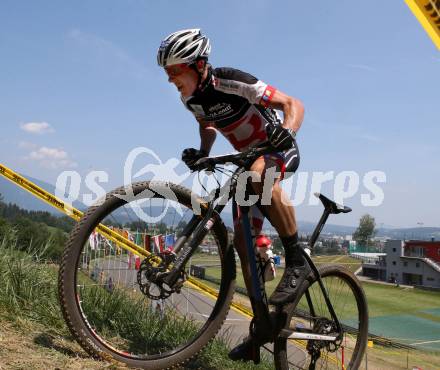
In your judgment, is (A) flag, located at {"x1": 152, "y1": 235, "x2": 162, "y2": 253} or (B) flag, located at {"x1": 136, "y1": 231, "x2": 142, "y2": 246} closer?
(A) flag, located at {"x1": 152, "y1": 235, "x2": 162, "y2": 253}

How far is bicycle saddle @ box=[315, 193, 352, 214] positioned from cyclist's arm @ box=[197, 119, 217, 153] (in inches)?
48.5

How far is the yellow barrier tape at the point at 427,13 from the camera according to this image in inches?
251

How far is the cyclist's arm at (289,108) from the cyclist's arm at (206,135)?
31.5 inches

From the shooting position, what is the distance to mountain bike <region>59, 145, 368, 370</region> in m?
3.12

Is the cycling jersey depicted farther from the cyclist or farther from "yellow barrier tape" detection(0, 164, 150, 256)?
"yellow barrier tape" detection(0, 164, 150, 256)

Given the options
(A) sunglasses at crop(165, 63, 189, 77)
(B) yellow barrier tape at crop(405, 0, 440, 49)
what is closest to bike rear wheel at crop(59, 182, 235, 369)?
(A) sunglasses at crop(165, 63, 189, 77)

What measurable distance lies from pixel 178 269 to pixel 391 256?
101279 millimetres

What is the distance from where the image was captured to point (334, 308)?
439 centimetres

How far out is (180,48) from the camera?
11.3 feet

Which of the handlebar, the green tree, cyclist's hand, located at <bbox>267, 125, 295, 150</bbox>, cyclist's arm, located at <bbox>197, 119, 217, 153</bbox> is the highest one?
the green tree

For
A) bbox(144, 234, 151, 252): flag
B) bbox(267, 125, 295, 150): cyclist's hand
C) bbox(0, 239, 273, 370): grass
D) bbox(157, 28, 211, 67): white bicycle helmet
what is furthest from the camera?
bbox(144, 234, 151, 252): flag

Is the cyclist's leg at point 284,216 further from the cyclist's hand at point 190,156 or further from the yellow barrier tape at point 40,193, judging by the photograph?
the yellow barrier tape at point 40,193

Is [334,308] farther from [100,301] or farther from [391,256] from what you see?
[391,256]

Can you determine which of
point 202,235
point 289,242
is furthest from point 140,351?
point 289,242
